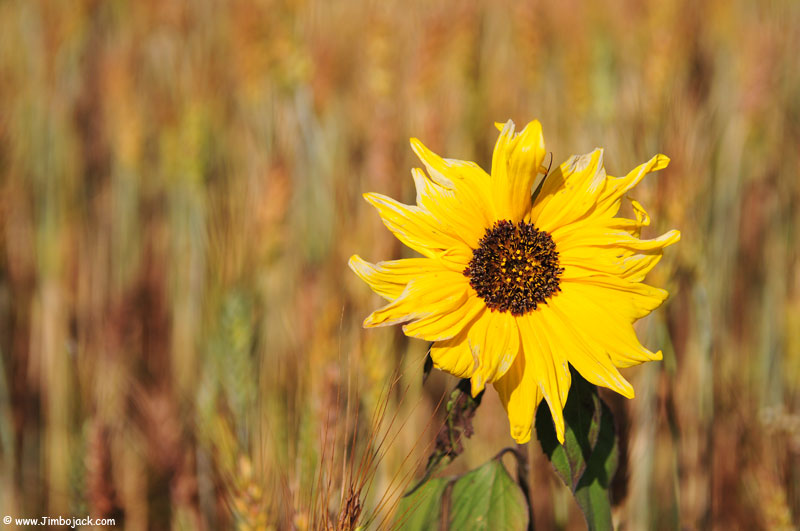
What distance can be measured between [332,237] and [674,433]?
0.95 meters

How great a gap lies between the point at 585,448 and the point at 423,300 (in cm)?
21

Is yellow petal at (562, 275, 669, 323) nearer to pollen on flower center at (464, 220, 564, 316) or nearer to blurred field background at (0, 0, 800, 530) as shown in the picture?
pollen on flower center at (464, 220, 564, 316)

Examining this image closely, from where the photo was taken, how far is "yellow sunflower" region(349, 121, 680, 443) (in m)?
0.62

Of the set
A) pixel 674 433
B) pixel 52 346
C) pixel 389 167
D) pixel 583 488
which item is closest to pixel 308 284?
pixel 389 167

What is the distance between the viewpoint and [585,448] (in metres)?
0.60

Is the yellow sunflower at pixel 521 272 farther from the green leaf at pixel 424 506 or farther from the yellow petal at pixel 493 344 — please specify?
the green leaf at pixel 424 506

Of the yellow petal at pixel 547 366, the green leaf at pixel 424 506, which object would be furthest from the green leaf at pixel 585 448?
the green leaf at pixel 424 506

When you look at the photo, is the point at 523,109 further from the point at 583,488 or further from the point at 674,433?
the point at 583,488

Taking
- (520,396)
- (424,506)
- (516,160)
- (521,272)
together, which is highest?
(516,160)

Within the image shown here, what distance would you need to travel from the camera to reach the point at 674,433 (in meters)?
0.96

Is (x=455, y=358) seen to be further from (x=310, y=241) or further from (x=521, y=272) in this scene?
(x=310, y=241)

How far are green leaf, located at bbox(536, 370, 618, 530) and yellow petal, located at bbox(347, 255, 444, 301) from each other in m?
0.18

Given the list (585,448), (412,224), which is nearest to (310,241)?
(412,224)

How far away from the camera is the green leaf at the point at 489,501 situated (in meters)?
0.62
